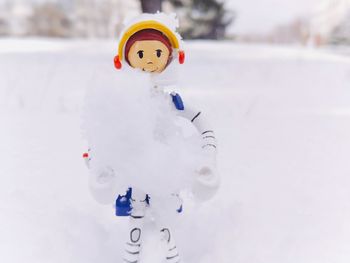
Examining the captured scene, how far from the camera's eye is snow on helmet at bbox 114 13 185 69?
1.49 m

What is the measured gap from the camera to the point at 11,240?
1.75 metres

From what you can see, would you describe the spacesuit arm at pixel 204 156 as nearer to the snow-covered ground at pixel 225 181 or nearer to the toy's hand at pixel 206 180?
the toy's hand at pixel 206 180

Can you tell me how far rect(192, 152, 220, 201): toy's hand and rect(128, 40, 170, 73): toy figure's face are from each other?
1.39 feet

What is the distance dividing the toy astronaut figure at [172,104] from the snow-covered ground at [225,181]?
0.38 ft

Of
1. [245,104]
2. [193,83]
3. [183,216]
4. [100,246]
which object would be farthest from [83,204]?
[193,83]

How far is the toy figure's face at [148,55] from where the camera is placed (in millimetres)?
1506

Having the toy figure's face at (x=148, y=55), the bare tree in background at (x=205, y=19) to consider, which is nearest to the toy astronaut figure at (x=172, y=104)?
the toy figure's face at (x=148, y=55)

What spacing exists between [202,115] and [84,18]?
23010 millimetres

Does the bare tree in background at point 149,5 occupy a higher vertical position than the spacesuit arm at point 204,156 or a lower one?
higher

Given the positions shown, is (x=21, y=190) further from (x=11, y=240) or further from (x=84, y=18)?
(x=84, y=18)

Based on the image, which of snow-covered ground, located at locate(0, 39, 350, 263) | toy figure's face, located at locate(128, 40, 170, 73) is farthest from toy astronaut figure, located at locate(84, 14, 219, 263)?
snow-covered ground, located at locate(0, 39, 350, 263)

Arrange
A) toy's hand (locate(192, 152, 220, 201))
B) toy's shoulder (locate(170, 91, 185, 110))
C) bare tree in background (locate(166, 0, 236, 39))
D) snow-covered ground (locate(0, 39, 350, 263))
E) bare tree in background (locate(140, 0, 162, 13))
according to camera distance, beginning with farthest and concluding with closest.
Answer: bare tree in background (locate(166, 0, 236, 39)) < bare tree in background (locate(140, 0, 162, 13)) < snow-covered ground (locate(0, 39, 350, 263)) < toy's shoulder (locate(170, 91, 185, 110)) < toy's hand (locate(192, 152, 220, 201))

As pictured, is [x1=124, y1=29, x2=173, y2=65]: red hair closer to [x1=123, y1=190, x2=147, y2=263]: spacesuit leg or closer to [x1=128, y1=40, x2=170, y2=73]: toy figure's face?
[x1=128, y1=40, x2=170, y2=73]: toy figure's face

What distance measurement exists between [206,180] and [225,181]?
0.91m
